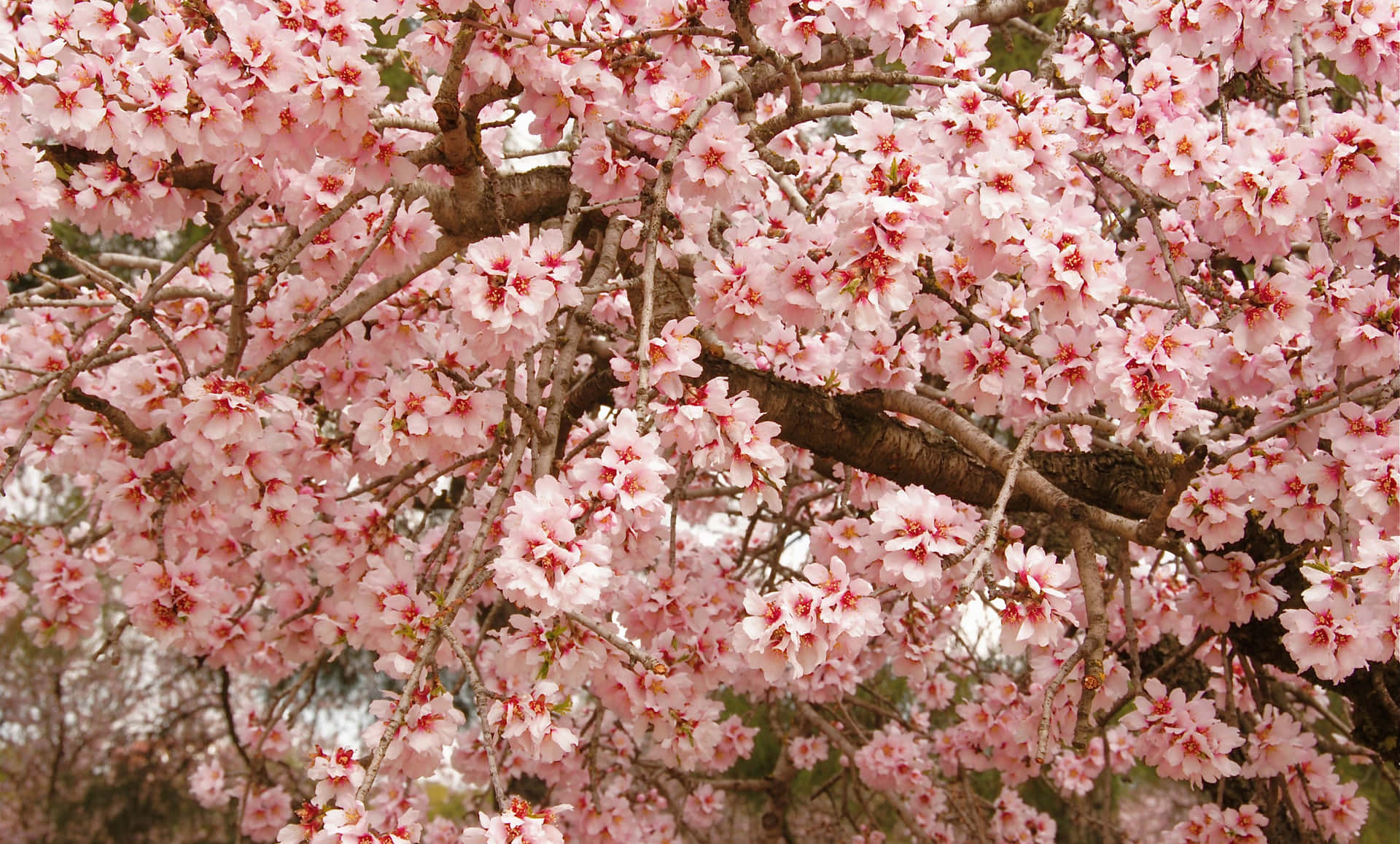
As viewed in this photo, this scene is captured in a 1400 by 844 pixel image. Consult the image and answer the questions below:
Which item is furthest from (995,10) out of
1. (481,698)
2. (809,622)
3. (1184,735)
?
(481,698)

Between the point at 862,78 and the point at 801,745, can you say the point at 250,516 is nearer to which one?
the point at 862,78

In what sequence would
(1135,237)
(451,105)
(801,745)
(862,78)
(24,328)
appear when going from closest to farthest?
(451,105) < (862,78) < (1135,237) < (24,328) < (801,745)

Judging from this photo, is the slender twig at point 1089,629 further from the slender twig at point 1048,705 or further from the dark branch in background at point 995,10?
the dark branch in background at point 995,10

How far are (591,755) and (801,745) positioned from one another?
1.73 m

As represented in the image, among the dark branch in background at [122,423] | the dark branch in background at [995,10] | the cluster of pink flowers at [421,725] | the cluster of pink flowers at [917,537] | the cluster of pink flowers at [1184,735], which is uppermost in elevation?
the dark branch in background at [995,10]

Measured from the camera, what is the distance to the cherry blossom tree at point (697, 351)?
1402 mm

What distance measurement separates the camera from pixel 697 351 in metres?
1.43

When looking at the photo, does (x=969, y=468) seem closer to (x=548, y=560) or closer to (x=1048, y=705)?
(x=1048, y=705)

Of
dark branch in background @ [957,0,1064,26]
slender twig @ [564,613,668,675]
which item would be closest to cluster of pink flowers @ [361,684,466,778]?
slender twig @ [564,613,668,675]

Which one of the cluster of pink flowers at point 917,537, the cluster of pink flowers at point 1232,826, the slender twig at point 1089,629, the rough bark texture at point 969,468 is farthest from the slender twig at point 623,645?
the cluster of pink flowers at point 1232,826

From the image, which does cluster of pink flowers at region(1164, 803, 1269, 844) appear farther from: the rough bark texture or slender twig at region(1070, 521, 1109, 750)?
slender twig at region(1070, 521, 1109, 750)

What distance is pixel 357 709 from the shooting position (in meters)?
8.01

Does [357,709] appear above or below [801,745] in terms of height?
above

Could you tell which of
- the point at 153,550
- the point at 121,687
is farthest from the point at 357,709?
the point at 153,550
